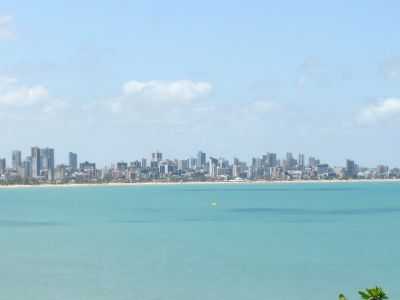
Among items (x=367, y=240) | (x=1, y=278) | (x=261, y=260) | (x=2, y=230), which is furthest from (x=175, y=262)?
(x=2, y=230)

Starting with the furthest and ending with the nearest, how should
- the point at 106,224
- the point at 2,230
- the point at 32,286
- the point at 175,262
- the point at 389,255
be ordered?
the point at 106,224 < the point at 2,230 < the point at 389,255 < the point at 175,262 < the point at 32,286

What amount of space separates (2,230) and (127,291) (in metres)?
47.7

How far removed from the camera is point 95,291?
150ft

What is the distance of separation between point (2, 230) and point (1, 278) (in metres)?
41.3

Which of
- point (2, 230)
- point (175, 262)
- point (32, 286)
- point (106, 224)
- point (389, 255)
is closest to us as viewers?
point (32, 286)

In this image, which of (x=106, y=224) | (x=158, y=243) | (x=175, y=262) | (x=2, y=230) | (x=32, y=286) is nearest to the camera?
(x=32, y=286)

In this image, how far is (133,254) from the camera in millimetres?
64312

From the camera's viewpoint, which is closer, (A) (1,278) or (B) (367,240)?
(A) (1,278)

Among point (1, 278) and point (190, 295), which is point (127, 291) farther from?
point (1, 278)

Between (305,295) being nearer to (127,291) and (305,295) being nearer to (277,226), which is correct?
(127,291)

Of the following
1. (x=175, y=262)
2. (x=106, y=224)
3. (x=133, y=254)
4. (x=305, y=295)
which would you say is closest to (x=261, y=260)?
(x=175, y=262)

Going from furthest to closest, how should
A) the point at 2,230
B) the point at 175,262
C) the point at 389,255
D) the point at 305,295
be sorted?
the point at 2,230 < the point at 389,255 < the point at 175,262 < the point at 305,295

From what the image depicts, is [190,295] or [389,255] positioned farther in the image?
[389,255]

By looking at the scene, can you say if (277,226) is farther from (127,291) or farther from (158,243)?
(127,291)
